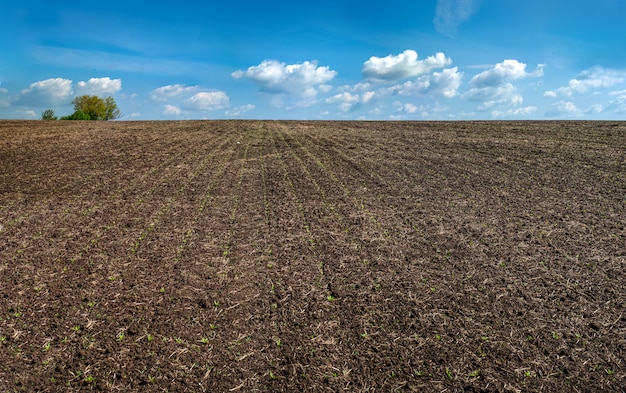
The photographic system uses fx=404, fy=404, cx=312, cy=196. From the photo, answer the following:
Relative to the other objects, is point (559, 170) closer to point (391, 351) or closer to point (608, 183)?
point (608, 183)

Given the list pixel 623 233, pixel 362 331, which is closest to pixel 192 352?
pixel 362 331

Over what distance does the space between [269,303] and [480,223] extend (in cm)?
692

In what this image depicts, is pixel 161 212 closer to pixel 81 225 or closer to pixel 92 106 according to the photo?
pixel 81 225

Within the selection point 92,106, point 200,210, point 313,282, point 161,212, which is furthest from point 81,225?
point 92,106

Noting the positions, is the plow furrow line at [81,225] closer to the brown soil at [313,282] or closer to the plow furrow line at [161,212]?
the brown soil at [313,282]

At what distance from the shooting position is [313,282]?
7.66 m

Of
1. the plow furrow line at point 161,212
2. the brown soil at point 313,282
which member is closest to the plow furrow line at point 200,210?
the brown soil at point 313,282

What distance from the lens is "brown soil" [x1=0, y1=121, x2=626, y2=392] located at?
544 cm

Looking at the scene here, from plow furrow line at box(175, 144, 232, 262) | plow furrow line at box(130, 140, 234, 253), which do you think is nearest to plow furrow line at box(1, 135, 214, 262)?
plow furrow line at box(130, 140, 234, 253)

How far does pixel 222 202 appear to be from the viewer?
13.2 metres

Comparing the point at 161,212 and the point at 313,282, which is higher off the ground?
the point at 161,212

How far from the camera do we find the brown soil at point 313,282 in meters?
5.44

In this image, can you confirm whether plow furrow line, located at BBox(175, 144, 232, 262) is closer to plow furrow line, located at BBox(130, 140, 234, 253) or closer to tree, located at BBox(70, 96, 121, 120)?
plow furrow line, located at BBox(130, 140, 234, 253)

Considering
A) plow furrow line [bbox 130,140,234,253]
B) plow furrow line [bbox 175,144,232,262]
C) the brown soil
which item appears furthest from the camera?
plow furrow line [bbox 130,140,234,253]
